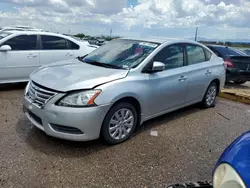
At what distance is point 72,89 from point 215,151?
226cm

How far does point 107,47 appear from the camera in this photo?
15.6 ft

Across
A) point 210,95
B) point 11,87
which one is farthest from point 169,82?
point 11,87

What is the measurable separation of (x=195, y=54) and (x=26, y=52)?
417 centimetres

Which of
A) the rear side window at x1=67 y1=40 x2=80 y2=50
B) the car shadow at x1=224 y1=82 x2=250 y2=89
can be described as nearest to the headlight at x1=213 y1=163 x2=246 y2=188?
the rear side window at x1=67 y1=40 x2=80 y2=50

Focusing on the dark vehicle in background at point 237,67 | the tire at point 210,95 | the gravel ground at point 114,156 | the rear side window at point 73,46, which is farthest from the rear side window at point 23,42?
the dark vehicle in background at point 237,67

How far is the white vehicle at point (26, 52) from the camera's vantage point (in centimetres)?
622

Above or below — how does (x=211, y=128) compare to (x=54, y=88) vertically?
below

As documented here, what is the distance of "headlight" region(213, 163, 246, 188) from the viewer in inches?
54.6

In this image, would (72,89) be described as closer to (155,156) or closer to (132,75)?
(132,75)

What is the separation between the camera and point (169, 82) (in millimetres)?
4270

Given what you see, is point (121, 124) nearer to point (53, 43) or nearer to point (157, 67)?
point (157, 67)

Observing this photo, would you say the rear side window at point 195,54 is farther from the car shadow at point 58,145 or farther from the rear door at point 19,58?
the rear door at point 19,58

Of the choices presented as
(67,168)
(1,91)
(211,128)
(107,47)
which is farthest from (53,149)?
(1,91)

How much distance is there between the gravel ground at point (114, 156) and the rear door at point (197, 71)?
2.13ft
